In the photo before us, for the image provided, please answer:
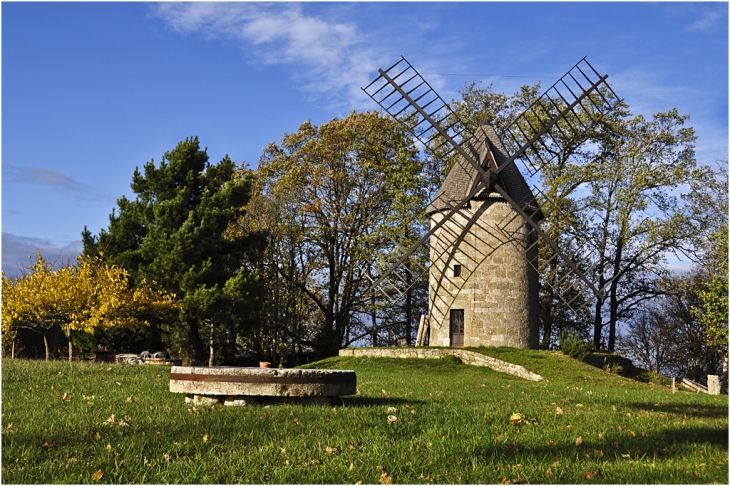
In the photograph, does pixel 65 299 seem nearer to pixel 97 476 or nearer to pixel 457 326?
pixel 97 476

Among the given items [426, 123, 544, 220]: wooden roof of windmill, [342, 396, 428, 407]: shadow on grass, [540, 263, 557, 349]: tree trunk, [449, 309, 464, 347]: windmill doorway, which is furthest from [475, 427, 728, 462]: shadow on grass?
[540, 263, 557, 349]: tree trunk

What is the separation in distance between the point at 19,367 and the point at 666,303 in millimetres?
33012

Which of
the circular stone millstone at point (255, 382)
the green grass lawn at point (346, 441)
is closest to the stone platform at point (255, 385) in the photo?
the circular stone millstone at point (255, 382)

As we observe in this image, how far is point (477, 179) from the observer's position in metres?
29.8

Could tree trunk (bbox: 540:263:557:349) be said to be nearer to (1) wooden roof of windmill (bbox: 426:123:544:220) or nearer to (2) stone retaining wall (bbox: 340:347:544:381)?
(1) wooden roof of windmill (bbox: 426:123:544:220)

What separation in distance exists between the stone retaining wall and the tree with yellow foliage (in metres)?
9.97

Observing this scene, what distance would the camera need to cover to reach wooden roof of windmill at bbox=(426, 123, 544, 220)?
1189 inches

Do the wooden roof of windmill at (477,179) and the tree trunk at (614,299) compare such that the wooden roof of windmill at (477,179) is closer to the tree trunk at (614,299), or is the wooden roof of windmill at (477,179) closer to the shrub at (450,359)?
the tree trunk at (614,299)

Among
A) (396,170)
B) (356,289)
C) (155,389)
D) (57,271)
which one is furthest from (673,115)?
(155,389)

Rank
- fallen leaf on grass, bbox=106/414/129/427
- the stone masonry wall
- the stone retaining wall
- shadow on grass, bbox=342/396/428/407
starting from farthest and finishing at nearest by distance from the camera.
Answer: the stone masonry wall
the stone retaining wall
shadow on grass, bbox=342/396/428/407
fallen leaf on grass, bbox=106/414/129/427

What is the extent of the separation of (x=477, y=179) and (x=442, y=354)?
7.41m

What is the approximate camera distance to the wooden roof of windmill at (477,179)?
30.2 m

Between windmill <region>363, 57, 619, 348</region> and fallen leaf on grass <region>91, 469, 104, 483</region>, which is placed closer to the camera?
fallen leaf on grass <region>91, 469, 104, 483</region>

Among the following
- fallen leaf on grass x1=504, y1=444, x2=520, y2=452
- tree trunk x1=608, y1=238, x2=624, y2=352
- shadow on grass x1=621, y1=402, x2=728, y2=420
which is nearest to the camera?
fallen leaf on grass x1=504, y1=444, x2=520, y2=452
